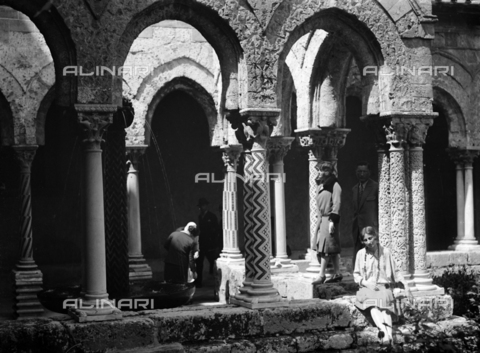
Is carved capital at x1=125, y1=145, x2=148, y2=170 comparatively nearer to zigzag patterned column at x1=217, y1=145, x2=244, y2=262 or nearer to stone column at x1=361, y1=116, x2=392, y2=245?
zigzag patterned column at x1=217, y1=145, x2=244, y2=262

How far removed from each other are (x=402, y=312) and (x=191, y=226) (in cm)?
450

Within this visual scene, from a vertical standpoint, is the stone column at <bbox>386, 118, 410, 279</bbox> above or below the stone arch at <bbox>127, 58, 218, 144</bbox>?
below

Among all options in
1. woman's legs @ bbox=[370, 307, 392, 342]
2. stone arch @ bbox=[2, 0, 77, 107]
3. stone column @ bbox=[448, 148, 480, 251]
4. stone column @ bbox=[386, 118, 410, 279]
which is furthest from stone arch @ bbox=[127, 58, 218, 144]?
woman's legs @ bbox=[370, 307, 392, 342]

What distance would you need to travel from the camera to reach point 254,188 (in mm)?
7969

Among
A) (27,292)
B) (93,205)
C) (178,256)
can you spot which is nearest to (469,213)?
(178,256)

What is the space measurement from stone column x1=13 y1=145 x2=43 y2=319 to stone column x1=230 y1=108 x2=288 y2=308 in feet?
16.1

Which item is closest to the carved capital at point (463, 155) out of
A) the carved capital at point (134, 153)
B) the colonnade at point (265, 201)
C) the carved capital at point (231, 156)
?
the carved capital at point (231, 156)

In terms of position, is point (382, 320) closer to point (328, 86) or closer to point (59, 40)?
point (328, 86)

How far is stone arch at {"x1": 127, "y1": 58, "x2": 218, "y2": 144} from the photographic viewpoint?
13422mm

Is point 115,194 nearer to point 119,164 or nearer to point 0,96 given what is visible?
point 119,164

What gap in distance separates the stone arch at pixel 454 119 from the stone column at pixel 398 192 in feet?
23.9

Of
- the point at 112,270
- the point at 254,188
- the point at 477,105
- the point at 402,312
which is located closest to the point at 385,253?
the point at 402,312

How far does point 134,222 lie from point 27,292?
8.02 feet

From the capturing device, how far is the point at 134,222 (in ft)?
44.4
